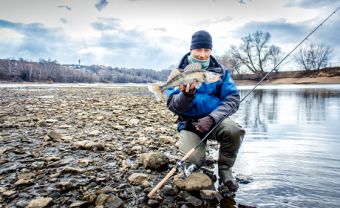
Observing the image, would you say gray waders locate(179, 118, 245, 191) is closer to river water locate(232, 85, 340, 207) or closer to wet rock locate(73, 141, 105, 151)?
river water locate(232, 85, 340, 207)

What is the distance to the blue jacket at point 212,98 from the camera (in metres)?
3.58

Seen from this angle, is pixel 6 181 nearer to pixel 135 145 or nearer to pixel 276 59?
pixel 135 145

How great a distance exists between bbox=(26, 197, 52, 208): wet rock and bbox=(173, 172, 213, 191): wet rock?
1471 mm

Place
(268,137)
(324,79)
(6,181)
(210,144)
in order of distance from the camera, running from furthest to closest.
→ (324,79) → (268,137) → (210,144) → (6,181)

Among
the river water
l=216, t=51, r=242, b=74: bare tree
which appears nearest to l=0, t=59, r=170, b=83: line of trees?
l=216, t=51, r=242, b=74: bare tree

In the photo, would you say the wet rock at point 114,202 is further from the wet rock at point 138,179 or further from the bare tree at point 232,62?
the bare tree at point 232,62

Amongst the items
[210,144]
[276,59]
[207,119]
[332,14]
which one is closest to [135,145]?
[210,144]

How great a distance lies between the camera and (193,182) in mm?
3246

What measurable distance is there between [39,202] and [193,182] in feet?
5.64

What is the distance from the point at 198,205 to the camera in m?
2.86

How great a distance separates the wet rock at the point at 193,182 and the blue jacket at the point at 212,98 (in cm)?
86

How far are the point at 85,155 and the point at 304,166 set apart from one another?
141 inches

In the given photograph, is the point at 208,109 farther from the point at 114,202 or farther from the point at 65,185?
the point at 65,185

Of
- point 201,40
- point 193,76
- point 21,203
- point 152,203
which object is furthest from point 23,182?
point 201,40
